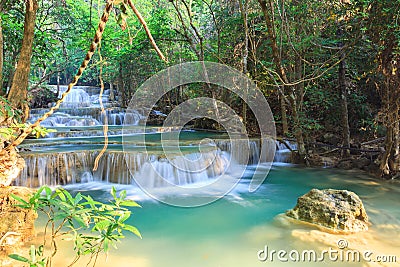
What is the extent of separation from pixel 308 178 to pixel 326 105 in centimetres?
259

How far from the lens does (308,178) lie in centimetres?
664

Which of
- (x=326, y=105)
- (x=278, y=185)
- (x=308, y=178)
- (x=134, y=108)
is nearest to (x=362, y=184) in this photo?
(x=308, y=178)

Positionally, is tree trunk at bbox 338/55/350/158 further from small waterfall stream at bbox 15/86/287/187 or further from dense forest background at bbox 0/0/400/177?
small waterfall stream at bbox 15/86/287/187

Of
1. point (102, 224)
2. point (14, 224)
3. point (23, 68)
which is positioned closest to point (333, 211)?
point (102, 224)

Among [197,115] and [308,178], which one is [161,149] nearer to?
[308,178]

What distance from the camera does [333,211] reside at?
3754 mm

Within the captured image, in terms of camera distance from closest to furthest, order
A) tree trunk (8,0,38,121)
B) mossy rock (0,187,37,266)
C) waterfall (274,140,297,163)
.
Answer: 1. mossy rock (0,187,37,266)
2. tree trunk (8,0,38,121)
3. waterfall (274,140,297,163)

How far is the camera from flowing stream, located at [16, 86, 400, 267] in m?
3.27

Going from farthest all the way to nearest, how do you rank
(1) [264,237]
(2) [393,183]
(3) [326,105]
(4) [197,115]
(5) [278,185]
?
(4) [197,115] < (3) [326,105] < (5) [278,185] < (2) [393,183] < (1) [264,237]

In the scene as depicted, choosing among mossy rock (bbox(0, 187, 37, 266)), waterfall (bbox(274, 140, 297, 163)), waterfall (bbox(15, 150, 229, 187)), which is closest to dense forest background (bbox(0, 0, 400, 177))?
waterfall (bbox(274, 140, 297, 163))

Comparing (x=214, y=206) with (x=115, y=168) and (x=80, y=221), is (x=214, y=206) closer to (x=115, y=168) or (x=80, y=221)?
(x=115, y=168)

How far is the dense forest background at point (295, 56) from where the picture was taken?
5395mm

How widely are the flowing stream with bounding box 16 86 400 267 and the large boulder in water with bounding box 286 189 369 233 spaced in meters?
0.16

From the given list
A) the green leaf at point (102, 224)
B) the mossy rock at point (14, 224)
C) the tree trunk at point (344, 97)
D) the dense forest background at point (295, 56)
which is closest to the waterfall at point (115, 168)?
the dense forest background at point (295, 56)
